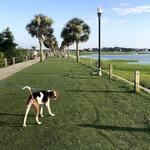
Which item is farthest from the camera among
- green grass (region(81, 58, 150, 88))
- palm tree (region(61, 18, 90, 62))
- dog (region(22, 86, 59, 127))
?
palm tree (region(61, 18, 90, 62))

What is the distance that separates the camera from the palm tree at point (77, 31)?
200 ft

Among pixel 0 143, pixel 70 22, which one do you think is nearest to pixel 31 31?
pixel 70 22

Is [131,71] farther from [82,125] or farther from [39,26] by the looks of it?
[82,125]

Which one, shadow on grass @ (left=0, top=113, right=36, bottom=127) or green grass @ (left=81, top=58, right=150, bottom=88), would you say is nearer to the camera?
shadow on grass @ (left=0, top=113, right=36, bottom=127)

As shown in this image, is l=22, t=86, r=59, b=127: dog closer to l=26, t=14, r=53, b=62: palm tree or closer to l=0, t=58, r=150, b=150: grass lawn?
l=0, t=58, r=150, b=150: grass lawn

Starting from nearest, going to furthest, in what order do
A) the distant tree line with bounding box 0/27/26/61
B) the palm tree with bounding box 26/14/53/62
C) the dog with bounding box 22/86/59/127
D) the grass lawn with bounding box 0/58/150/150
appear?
the grass lawn with bounding box 0/58/150/150
the dog with bounding box 22/86/59/127
the distant tree line with bounding box 0/27/26/61
the palm tree with bounding box 26/14/53/62

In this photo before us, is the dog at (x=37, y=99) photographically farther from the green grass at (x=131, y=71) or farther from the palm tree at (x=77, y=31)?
the palm tree at (x=77, y=31)

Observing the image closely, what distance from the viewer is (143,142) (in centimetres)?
789

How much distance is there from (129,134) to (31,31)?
49326 mm

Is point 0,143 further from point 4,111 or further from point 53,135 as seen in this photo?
point 4,111

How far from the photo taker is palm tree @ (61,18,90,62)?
60.9 m

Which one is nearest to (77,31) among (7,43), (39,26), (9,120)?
(39,26)

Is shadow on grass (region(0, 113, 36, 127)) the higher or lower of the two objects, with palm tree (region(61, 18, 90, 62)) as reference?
lower

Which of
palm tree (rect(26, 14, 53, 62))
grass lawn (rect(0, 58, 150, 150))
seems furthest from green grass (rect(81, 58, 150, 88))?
palm tree (rect(26, 14, 53, 62))
